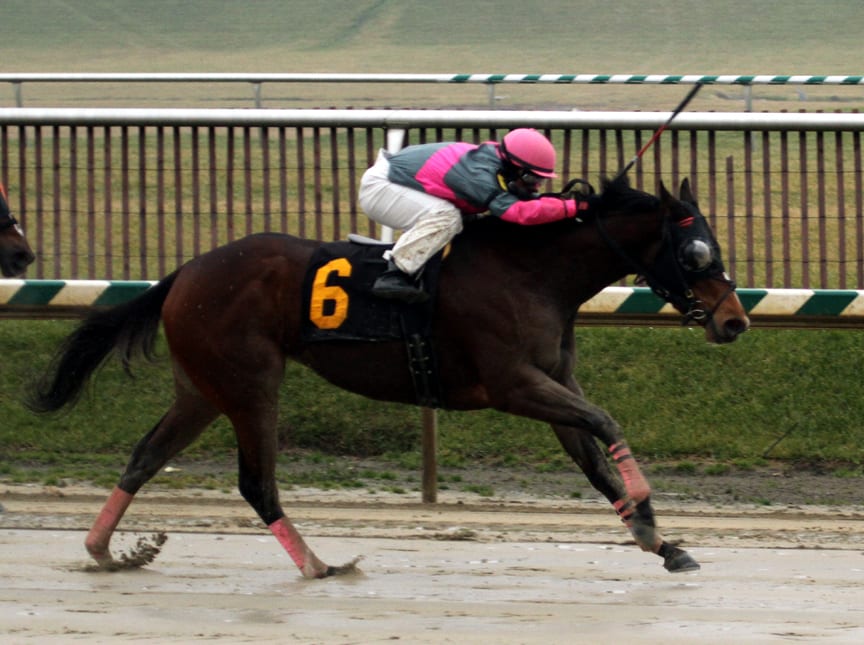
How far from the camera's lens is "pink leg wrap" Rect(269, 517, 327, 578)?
20.8 ft

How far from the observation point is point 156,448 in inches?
264

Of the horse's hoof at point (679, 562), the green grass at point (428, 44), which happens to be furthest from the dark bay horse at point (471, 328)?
the green grass at point (428, 44)

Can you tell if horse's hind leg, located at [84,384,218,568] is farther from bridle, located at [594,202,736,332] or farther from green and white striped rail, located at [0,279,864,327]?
bridle, located at [594,202,736,332]

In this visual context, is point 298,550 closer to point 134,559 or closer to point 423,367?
point 134,559

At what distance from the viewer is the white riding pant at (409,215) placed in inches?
252

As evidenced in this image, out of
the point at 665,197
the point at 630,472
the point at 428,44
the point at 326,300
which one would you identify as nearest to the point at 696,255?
the point at 665,197

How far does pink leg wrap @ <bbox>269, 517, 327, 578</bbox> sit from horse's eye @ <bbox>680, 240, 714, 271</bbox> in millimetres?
1712

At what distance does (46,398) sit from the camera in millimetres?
7004

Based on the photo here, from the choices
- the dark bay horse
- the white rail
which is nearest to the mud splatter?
the dark bay horse

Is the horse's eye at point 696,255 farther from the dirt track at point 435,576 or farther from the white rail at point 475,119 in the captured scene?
the white rail at point 475,119

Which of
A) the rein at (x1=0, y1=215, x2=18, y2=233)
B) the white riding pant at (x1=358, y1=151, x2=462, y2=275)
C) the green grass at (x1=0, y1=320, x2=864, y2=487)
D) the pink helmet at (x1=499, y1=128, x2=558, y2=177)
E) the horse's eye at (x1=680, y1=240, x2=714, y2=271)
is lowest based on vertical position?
the green grass at (x1=0, y1=320, x2=864, y2=487)

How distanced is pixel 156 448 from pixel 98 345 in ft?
1.71

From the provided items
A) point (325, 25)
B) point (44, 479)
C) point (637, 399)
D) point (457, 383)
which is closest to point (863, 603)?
point (457, 383)

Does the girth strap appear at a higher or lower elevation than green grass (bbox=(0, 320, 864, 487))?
higher
